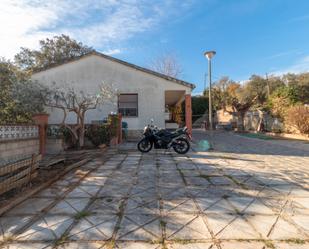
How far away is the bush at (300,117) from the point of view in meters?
13.4

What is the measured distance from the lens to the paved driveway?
7.48ft

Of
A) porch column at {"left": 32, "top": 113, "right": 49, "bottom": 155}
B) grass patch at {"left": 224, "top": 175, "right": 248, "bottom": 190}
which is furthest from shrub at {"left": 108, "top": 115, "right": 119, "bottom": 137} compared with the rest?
grass patch at {"left": 224, "top": 175, "right": 248, "bottom": 190}

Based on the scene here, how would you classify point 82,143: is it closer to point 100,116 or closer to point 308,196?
point 100,116

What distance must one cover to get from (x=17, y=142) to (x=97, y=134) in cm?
337

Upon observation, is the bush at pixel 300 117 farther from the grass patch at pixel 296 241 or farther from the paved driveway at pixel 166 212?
the grass patch at pixel 296 241

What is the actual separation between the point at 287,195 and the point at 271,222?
1230mm

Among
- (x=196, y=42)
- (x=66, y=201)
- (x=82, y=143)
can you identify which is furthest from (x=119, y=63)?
(x=66, y=201)

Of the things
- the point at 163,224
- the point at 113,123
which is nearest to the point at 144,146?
the point at 113,123

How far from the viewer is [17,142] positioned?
6246mm

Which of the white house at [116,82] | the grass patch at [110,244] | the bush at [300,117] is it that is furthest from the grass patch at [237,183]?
the bush at [300,117]

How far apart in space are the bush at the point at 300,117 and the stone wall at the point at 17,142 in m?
14.4

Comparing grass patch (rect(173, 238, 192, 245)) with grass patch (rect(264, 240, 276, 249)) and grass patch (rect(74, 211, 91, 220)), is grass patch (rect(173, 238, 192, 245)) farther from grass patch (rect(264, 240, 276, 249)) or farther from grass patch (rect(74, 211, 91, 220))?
grass patch (rect(74, 211, 91, 220))

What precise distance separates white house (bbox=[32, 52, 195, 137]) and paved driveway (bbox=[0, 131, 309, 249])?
740cm

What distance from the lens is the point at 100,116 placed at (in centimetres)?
1251
